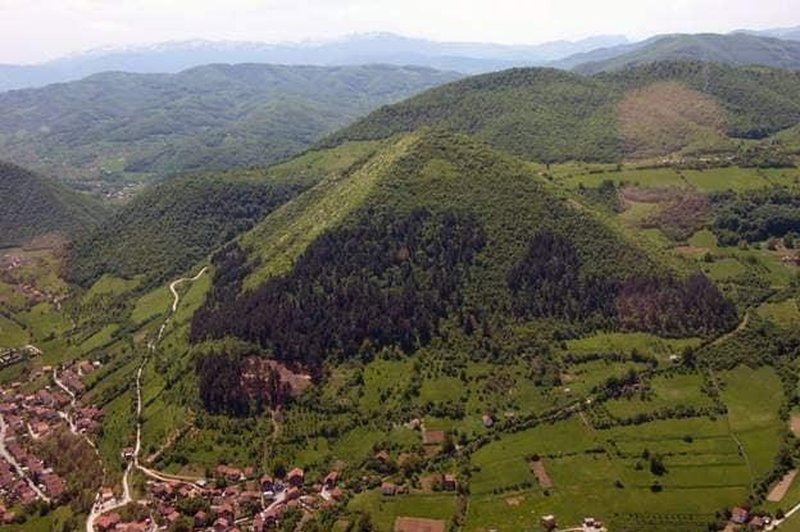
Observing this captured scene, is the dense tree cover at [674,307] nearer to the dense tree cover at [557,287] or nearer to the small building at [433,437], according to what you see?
the dense tree cover at [557,287]

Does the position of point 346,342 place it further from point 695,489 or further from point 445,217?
point 695,489

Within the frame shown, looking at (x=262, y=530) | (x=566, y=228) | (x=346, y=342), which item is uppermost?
(x=566, y=228)

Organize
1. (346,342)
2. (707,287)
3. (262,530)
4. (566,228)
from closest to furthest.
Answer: (262,530), (346,342), (707,287), (566,228)

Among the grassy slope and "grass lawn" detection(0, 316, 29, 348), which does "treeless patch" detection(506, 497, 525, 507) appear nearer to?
the grassy slope

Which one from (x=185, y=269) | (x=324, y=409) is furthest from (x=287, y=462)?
(x=185, y=269)

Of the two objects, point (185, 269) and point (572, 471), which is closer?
point (572, 471)

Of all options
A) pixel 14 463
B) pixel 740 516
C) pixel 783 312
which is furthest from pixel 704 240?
pixel 14 463

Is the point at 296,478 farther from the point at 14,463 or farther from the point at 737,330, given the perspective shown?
the point at 737,330
